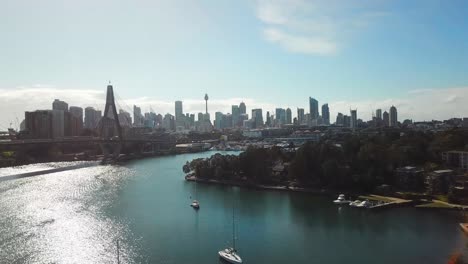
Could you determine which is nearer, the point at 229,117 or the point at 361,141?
the point at 361,141

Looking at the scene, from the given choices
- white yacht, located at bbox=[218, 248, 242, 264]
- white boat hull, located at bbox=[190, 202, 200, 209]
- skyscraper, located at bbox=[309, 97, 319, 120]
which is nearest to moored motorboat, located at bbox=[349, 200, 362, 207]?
white boat hull, located at bbox=[190, 202, 200, 209]

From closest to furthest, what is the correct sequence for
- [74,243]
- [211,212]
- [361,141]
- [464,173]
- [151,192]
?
[74,243] → [211,212] → [464,173] → [151,192] → [361,141]

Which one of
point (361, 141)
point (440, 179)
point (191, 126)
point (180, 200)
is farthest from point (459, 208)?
point (191, 126)

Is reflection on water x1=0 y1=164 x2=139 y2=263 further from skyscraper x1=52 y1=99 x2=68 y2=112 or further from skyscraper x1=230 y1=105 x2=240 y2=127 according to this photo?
skyscraper x1=230 y1=105 x2=240 y2=127

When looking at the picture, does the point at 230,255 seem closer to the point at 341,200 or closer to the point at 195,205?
the point at 195,205

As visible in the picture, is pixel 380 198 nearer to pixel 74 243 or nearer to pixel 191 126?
pixel 74 243

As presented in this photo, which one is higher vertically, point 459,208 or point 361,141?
point 361,141
